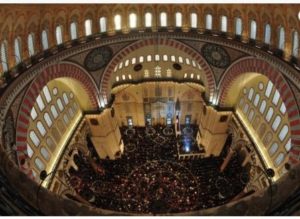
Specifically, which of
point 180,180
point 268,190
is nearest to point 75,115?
point 180,180

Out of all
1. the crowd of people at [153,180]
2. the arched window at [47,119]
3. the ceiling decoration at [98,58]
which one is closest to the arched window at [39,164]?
the crowd of people at [153,180]

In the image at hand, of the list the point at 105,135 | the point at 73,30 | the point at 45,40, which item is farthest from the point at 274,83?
the point at 45,40

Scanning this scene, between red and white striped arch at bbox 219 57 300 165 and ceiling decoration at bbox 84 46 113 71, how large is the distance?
5.99 metres

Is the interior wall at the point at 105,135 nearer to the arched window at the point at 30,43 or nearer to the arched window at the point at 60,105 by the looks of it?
the arched window at the point at 60,105

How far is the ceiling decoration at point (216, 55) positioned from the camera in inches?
738

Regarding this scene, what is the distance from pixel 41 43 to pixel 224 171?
1159 cm

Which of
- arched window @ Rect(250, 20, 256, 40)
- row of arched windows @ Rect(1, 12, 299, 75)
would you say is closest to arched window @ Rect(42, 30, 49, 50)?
row of arched windows @ Rect(1, 12, 299, 75)

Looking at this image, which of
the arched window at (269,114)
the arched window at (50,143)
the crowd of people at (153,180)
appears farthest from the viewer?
the crowd of people at (153,180)

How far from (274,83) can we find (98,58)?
8.57 meters

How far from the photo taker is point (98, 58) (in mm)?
19109

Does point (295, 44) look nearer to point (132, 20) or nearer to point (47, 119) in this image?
point (132, 20)

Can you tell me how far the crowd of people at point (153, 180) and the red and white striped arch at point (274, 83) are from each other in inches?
156

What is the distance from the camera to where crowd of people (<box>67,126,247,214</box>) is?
61.3ft

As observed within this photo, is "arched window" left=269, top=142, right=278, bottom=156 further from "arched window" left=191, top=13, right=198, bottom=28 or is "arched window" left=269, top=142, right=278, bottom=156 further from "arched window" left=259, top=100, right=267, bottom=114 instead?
"arched window" left=191, top=13, right=198, bottom=28
